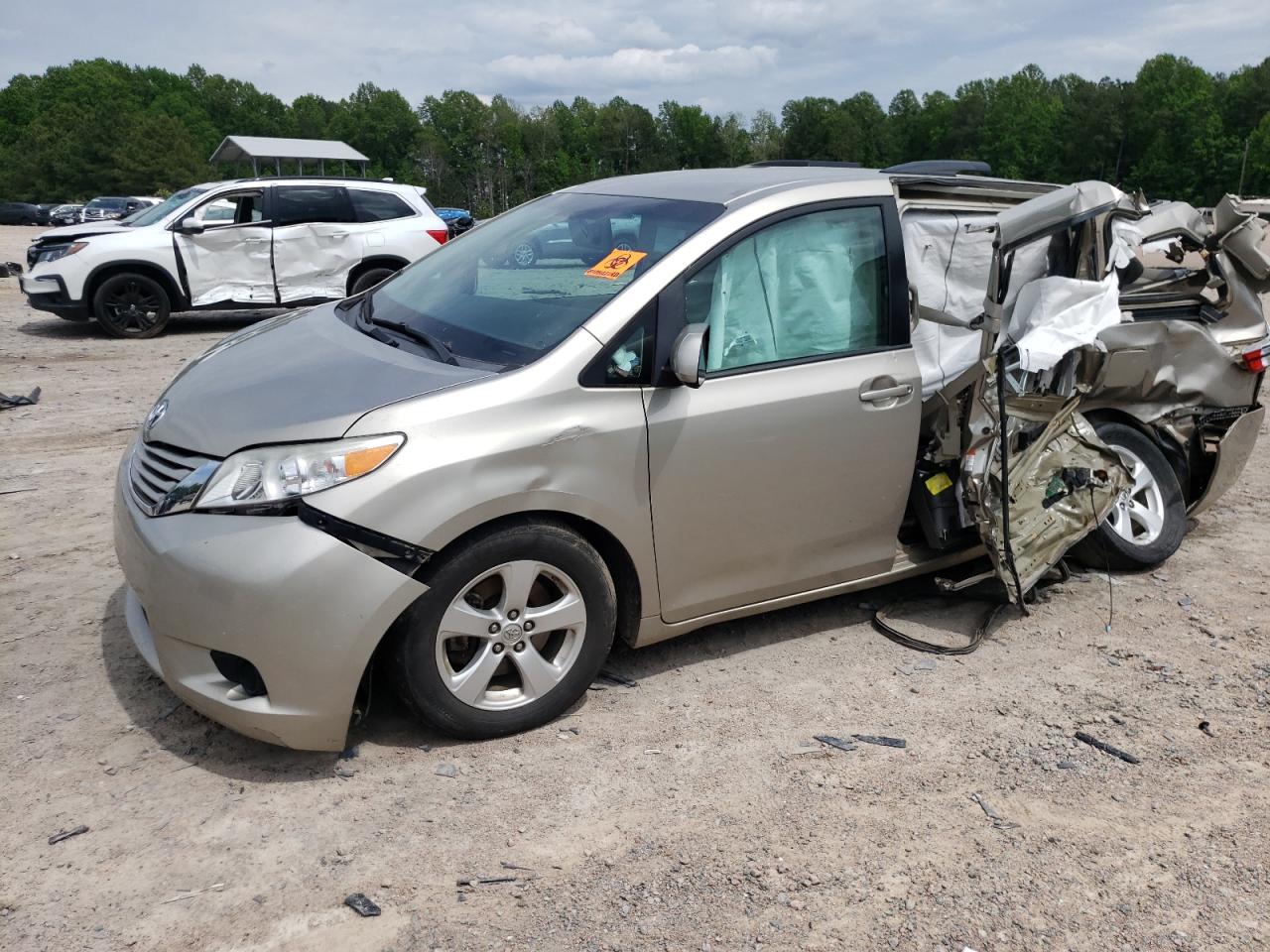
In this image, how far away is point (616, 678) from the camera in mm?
4148

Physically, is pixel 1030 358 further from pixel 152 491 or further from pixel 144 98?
pixel 144 98

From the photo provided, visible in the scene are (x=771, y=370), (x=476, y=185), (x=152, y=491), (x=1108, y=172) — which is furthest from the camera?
(x=476, y=185)

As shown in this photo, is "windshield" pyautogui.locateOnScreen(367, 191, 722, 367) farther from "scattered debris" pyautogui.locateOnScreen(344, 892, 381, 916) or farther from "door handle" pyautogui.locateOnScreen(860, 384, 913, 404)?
"scattered debris" pyautogui.locateOnScreen(344, 892, 381, 916)

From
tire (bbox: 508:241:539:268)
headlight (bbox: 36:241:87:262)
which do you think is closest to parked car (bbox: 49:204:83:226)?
headlight (bbox: 36:241:87:262)

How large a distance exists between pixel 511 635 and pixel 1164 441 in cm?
364

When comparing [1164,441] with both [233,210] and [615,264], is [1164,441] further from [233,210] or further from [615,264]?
[233,210]

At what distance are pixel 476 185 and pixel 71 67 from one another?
6241 centimetres

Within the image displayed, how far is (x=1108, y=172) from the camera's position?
86125mm

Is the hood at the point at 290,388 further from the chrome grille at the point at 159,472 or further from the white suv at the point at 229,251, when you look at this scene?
the white suv at the point at 229,251

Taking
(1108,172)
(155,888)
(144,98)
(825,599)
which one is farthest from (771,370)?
(144,98)

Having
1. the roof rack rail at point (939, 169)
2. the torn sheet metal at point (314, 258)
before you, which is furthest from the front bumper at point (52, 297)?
the roof rack rail at point (939, 169)

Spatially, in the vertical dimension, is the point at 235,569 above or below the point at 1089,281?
below

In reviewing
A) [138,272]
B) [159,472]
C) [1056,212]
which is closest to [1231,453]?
[1056,212]

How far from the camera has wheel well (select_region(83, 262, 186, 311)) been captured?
12078mm
